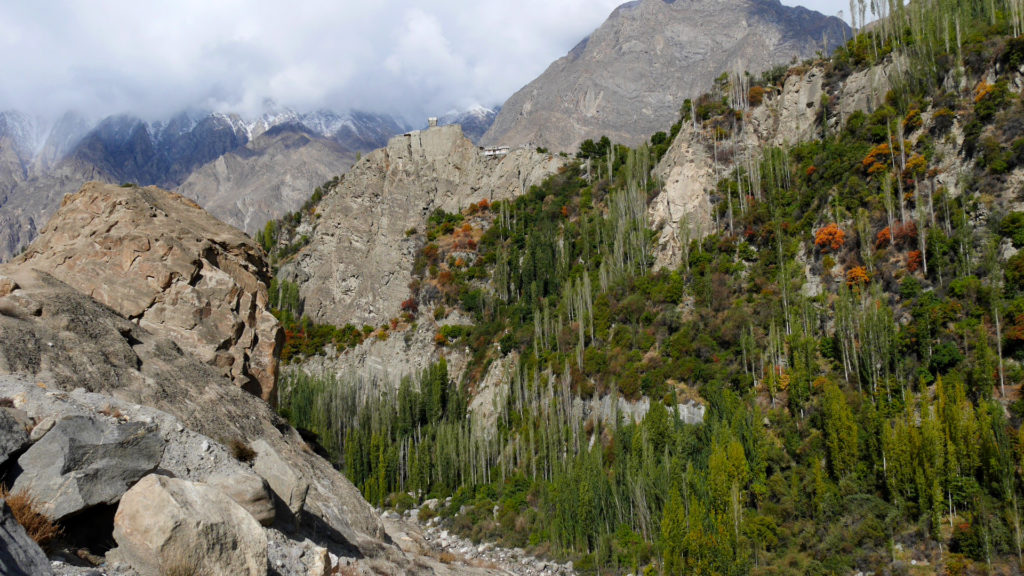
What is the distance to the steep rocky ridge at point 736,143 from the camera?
5359 centimetres

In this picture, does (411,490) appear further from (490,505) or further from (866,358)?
(866,358)

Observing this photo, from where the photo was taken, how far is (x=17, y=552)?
14.7 feet

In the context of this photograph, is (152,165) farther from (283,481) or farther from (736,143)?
(283,481)

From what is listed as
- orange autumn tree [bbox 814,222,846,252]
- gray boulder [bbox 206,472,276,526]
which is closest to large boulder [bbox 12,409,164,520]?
gray boulder [bbox 206,472,276,526]

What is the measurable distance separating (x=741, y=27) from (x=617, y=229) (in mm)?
119116

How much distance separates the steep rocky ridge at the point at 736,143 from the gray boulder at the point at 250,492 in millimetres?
49198

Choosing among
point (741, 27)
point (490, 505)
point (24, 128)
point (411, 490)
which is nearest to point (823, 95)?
point (490, 505)

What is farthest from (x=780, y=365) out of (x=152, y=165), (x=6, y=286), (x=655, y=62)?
(x=152, y=165)

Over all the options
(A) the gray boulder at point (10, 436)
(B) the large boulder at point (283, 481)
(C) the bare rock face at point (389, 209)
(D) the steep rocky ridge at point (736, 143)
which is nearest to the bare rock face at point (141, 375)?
(B) the large boulder at point (283, 481)

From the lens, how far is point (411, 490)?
5403 centimetres

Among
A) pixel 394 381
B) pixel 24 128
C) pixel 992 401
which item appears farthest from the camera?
pixel 24 128

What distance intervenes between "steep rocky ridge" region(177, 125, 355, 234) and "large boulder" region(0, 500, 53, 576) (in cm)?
15049

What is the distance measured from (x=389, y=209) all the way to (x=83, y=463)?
81.5 metres

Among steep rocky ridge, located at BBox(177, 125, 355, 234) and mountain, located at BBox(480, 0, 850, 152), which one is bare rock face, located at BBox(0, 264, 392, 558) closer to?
mountain, located at BBox(480, 0, 850, 152)
